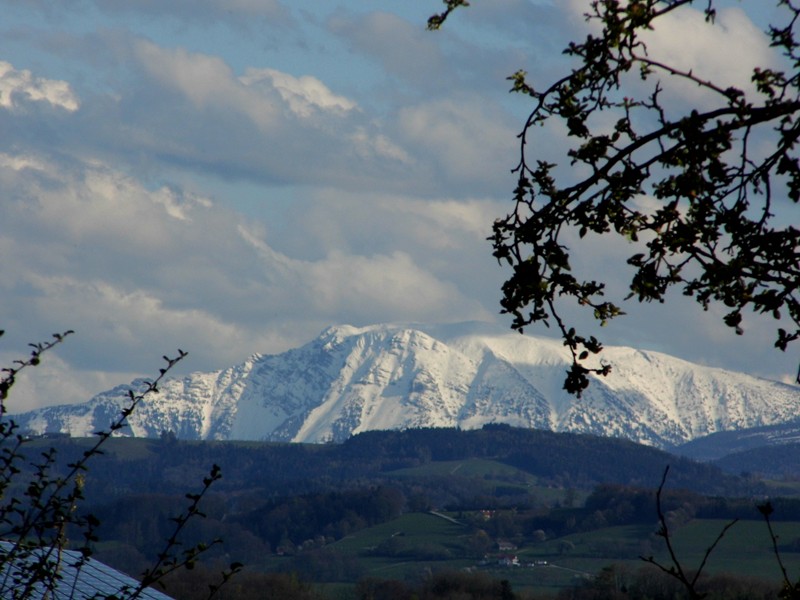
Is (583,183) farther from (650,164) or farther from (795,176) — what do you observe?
(795,176)

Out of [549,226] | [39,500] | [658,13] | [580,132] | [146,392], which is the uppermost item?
[658,13]

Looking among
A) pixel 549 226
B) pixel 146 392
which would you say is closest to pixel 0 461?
pixel 146 392

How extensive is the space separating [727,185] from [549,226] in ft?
5.00

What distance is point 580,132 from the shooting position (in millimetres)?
11516

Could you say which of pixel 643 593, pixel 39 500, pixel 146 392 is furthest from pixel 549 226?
pixel 643 593

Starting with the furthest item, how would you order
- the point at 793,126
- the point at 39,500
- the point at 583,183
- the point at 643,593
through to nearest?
the point at 643,593 → the point at 39,500 → the point at 583,183 → the point at 793,126

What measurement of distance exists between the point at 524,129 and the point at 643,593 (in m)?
171

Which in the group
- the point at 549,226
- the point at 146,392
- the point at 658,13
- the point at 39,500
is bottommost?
the point at 39,500

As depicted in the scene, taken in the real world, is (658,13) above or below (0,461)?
above

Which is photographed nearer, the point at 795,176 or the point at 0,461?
the point at 795,176

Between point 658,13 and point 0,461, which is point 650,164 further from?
point 0,461

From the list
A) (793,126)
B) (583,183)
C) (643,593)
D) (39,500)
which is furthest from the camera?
(643,593)

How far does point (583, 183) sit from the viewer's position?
11383mm

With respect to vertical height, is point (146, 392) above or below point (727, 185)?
below
